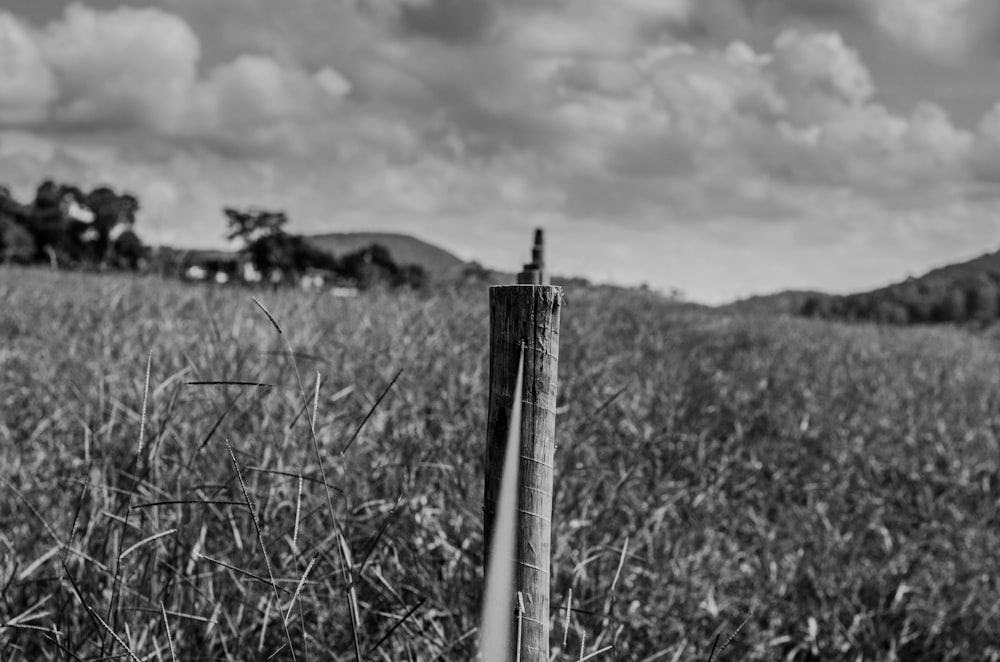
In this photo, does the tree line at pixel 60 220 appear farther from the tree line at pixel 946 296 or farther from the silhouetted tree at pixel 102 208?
the tree line at pixel 946 296

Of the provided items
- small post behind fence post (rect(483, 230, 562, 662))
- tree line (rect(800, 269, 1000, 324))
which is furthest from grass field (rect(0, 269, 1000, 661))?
tree line (rect(800, 269, 1000, 324))

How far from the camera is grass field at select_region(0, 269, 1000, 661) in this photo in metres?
3.06

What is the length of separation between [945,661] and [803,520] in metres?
1.39

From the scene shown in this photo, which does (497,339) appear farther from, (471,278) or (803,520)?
(471,278)

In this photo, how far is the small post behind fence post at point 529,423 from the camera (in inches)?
73.5

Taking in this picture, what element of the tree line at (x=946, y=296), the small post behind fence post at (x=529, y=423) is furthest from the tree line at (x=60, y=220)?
the small post behind fence post at (x=529, y=423)

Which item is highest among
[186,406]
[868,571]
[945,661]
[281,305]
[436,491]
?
[281,305]

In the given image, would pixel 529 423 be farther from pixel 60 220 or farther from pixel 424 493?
pixel 60 220

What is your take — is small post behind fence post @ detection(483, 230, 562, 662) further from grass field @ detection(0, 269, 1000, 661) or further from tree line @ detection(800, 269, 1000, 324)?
tree line @ detection(800, 269, 1000, 324)

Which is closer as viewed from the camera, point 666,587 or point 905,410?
point 666,587

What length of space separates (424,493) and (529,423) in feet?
7.21

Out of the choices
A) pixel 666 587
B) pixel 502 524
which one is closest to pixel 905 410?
pixel 666 587

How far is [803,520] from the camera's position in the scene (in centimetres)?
578

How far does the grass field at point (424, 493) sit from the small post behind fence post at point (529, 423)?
31 centimetres
